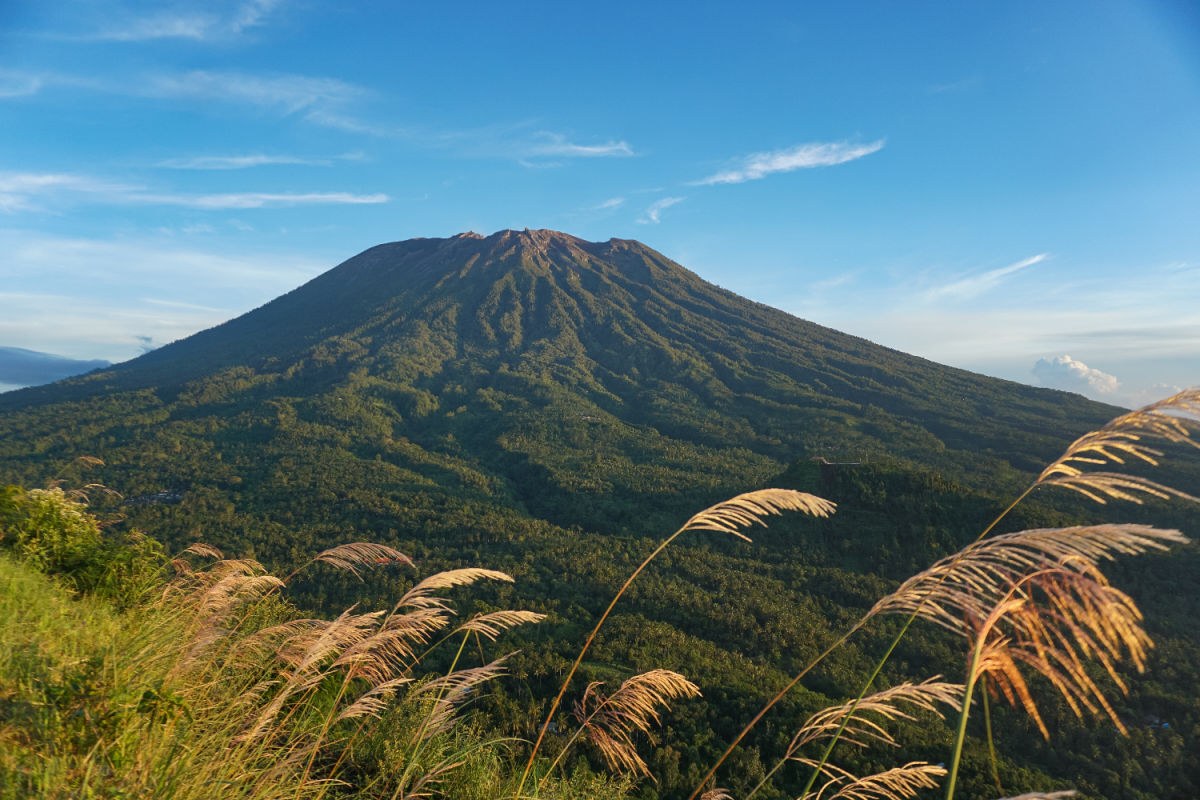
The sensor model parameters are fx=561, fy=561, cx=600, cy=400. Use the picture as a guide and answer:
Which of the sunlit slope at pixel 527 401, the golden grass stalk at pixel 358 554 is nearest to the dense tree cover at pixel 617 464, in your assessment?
the sunlit slope at pixel 527 401

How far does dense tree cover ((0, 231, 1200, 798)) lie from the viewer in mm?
18719

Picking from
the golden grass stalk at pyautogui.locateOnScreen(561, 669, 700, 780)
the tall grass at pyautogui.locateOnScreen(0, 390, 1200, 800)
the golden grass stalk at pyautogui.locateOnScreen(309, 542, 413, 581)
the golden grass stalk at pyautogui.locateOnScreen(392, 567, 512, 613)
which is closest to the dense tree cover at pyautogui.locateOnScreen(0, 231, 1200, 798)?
the tall grass at pyautogui.locateOnScreen(0, 390, 1200, 800)

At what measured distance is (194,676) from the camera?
3883 millimetres

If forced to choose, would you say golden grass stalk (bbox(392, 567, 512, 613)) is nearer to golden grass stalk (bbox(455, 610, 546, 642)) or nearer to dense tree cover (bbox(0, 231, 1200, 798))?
golden grass stalk (bbox(455, 610, 546, 642))

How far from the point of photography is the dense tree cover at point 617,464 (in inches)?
737

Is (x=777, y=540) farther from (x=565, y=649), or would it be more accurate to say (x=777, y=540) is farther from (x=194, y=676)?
(x=194, y=676)

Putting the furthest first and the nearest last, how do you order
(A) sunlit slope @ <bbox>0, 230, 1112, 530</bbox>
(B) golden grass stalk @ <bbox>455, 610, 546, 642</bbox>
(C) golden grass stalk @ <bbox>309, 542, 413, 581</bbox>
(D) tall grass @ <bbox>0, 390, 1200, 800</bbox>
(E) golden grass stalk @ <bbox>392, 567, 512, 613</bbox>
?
1. (A) sunlit slope @ <bbox>0, 230, 1112, 530</bbox>
2. (C) golden grass stalk @ <bbox>309, 542, 413, 581</bbox>
3. (B) golden grass stalk @ <bbox>455, 610, 546, 642</bbox>
4. (E) golden grass stalk @ <bbox>392, 567, 512, 613</bbox>
5. (D) tall grass @ <bbox>0, 390, 1200, 800</bbox>

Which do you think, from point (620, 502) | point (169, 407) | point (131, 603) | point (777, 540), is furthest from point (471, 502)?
point (169, 407)

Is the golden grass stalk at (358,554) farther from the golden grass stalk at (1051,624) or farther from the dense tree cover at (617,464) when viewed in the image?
the dense tree cover at (617,464)

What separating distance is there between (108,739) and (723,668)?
19.0 meters

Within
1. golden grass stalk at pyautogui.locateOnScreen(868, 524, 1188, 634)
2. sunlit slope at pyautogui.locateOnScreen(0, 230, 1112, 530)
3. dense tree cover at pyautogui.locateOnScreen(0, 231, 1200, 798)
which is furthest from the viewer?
sunlit slope at pyautogui.locateOnScreen(0, 230, 1112, 530)

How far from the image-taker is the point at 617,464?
192ft

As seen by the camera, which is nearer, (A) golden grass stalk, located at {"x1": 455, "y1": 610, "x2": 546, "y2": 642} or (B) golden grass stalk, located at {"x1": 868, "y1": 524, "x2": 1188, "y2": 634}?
(B) golden grass stalk, located at {"x1": 868, "y1": 524, "x2": 1188, "y2": 634}

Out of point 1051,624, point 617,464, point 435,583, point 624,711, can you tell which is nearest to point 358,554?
point 435,583
